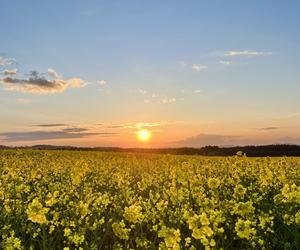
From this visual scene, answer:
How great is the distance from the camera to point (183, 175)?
7.61m

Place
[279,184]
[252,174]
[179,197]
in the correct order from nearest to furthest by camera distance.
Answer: [179,197]
[279,184]
[252,174]

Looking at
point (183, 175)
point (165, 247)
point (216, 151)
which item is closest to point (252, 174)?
point (183, 175)

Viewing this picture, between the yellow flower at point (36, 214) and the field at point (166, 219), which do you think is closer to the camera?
the yellow flower at point (36, 214)

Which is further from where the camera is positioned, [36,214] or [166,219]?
[166,219]

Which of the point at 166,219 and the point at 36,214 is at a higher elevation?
the point at 36,214

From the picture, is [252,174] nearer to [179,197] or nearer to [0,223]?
[179,197]

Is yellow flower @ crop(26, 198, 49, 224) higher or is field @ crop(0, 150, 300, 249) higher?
yellow flower @ crop(26, 198, 49, 224)

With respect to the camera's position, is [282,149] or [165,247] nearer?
[165,247]

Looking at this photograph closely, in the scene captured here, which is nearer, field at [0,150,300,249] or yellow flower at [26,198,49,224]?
yellow flower at [26,198,49,224]

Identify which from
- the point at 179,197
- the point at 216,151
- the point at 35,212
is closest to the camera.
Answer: the point at 35,212

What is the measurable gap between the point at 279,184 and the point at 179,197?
381 cm

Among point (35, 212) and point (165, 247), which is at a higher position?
point (35, 212)

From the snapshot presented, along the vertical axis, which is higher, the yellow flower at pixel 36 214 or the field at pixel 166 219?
the yellow flower at pixel 36 214

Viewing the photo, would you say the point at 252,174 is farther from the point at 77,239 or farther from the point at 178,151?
the point at 178,151
